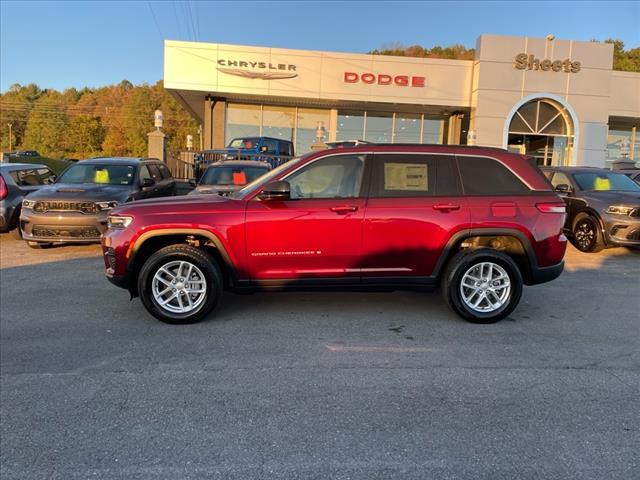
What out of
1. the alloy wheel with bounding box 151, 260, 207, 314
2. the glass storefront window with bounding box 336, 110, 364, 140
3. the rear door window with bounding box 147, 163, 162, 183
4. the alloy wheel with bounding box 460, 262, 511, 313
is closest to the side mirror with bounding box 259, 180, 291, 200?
the alloy wheel with bounding box 151, 260, 207, 314

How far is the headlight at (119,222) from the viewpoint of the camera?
5148 mm

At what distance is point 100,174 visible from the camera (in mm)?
9883

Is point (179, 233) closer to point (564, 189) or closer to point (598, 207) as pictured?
point (598, 207)

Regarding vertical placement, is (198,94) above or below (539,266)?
above

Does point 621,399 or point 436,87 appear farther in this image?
point 436,87

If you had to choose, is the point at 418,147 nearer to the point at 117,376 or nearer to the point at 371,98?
the point at 117,376

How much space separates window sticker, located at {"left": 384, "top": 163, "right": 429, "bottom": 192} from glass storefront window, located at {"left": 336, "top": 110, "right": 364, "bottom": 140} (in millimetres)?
20358

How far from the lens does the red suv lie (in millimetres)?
5059

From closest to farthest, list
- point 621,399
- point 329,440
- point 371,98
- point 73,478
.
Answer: point 73,478 → point 329,440 → point 621,399 → point 371,98

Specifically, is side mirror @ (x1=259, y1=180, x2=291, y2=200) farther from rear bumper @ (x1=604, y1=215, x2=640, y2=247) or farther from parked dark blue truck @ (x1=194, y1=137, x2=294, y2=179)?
parked dark blue truck @ (x1=194, y1=137, x2=294, y2=179)

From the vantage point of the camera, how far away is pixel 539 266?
17.7 feet

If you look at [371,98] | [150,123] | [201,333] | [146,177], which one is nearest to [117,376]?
[201,333]

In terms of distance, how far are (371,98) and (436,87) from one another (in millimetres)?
3141

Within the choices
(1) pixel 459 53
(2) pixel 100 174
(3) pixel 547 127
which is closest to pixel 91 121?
(1) pixel 459 53
